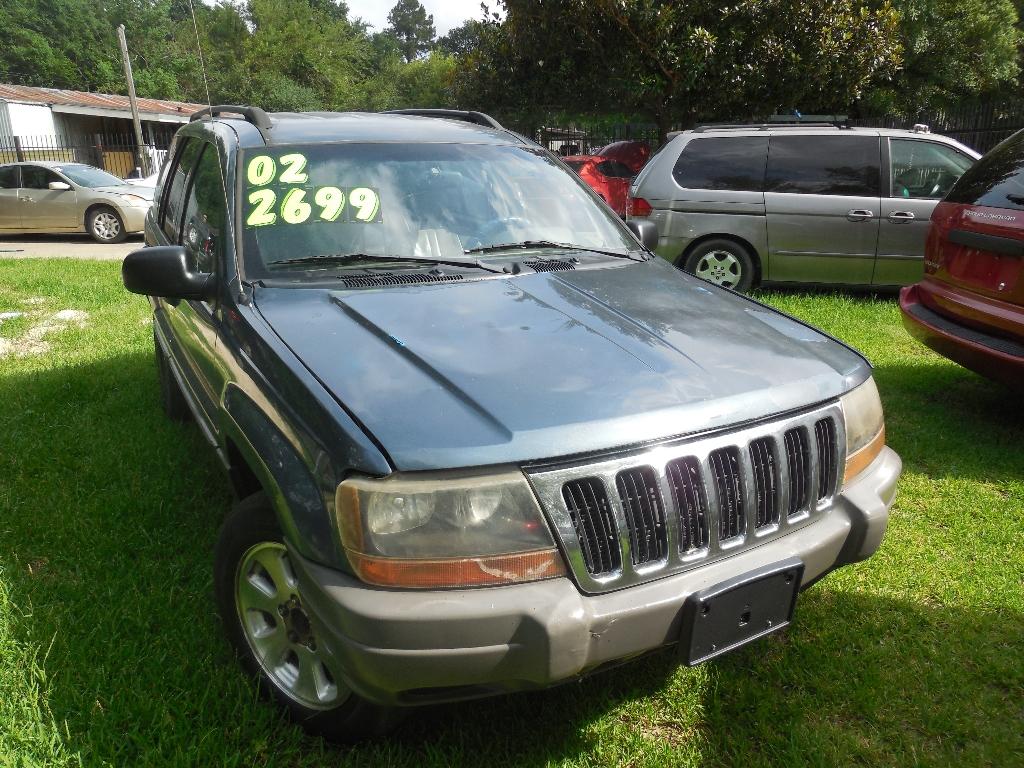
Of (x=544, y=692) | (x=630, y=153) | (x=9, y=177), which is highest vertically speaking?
(x=9, y=177)

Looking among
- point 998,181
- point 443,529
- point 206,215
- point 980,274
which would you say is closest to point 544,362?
point 443,529

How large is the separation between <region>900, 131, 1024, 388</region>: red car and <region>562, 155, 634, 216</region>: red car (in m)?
9.11

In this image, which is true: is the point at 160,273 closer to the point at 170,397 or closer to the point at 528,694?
the point at 528,694

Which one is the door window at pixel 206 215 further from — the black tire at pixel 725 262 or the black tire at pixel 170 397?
the black tire at pixel 725 262

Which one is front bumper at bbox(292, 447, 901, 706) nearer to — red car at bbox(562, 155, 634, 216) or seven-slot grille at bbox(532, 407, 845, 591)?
seven-slot grille at bbox(532, 407, 845, 591)

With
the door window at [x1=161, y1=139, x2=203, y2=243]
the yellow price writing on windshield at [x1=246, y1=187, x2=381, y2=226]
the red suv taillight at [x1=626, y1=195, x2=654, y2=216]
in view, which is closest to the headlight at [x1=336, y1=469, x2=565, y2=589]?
the yellow price writing on windshield at [x1=246, y1=187, x2=381, y2=226]

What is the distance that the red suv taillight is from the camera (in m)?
7.89

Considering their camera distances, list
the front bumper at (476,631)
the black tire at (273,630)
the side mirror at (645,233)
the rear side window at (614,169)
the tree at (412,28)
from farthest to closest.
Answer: the tree at (412,28)
the rear side window at (614,169)
the side mirror at (645,233)
the black tire at (273,630)
the front bumper at (476,631)

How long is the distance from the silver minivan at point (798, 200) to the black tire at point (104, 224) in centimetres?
956

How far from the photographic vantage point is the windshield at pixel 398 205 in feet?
9.59

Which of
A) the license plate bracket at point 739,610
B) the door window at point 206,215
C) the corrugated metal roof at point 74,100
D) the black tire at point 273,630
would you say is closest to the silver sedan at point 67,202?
the door window at point 206,215

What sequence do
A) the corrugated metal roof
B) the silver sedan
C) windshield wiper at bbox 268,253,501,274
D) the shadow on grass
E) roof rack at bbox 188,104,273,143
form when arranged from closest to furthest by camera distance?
the shadow on grass, windshield wiper at bbox 268,253,501,274, roof rack at bbox 188,104,273,143, the silver sedan, the corrugated metal roof

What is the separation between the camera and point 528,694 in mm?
2514

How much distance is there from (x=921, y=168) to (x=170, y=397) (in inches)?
267
